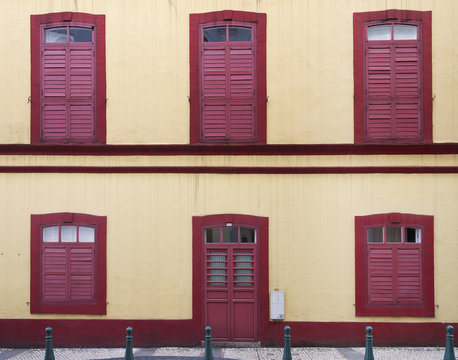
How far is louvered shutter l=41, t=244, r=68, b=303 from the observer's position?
10.6m

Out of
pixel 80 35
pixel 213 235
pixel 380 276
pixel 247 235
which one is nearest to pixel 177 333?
pixel 213 235

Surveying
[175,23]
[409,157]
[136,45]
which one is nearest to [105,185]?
[136,45]

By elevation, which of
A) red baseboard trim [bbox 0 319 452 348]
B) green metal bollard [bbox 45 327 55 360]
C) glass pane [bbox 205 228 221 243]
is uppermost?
glass pane [bbox 205 228 221 243]

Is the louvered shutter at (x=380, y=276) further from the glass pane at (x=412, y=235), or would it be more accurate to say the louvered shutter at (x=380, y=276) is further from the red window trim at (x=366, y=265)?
the glass pane at (x=412, y=235)

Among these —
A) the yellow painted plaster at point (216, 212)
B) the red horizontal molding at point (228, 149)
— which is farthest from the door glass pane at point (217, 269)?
the red horizontal molding at point (228, 149)

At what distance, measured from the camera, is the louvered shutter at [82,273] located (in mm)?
10625

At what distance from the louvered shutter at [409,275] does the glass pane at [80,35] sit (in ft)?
29.2

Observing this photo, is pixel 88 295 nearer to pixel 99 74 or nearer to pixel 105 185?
pixel 105 185

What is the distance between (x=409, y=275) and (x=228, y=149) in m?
5.07

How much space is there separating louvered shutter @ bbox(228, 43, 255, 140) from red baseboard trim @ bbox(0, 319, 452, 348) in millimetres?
4561

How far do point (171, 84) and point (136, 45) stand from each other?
1.26 m

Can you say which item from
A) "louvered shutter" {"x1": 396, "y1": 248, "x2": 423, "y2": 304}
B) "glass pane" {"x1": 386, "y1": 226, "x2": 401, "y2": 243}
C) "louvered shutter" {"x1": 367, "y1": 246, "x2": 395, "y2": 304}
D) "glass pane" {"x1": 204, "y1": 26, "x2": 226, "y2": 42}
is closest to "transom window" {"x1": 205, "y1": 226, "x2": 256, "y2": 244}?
"louvered shutter" {"x1": 367, "y1": 246, "x2": 395, "y2": 304}

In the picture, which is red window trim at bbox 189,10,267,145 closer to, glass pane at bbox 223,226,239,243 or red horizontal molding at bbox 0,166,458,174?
red horizontal molding at bbox 0,166,458,174

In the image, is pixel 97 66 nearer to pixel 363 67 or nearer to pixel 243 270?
pixel 243 270
